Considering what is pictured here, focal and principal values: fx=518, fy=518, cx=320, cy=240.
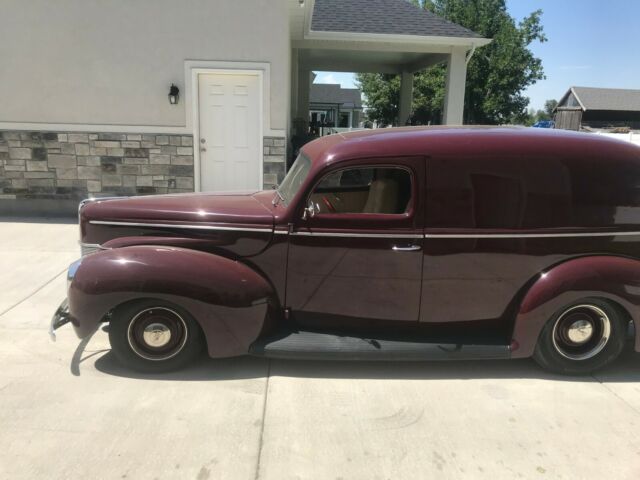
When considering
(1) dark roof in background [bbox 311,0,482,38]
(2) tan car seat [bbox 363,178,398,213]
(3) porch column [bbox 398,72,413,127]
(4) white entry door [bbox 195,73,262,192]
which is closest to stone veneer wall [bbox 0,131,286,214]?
(4) white entry door [bbox 195,73,262,192]

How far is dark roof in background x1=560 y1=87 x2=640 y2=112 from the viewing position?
58.5m

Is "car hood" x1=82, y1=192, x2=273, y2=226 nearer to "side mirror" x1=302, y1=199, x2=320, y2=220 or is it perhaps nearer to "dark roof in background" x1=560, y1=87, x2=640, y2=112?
"side mirror" x1=302, y1=199, x2=320, y2=220

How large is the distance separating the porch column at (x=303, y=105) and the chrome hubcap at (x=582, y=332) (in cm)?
933

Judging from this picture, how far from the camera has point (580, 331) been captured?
3678 millimetres

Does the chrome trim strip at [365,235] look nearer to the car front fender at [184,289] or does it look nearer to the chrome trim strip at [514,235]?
the chrome trim strip at [514,235]

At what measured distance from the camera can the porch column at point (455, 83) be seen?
11.6 meters

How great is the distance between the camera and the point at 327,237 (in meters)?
3.53

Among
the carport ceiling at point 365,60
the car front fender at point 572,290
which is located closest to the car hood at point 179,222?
the car front fender at point 572,290

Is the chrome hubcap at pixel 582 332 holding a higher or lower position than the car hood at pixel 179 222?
lower

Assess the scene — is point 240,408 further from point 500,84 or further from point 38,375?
point 500,84

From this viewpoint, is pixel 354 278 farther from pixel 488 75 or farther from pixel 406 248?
pixel 488 75

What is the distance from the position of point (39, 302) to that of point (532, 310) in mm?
4336

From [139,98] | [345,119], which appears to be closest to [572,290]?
[139,98]

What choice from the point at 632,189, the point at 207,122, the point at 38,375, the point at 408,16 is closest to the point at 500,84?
the point at 408,16
